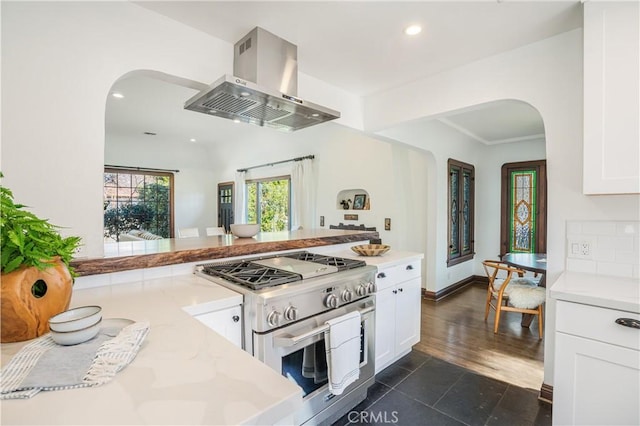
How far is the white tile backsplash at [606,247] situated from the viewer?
176cm

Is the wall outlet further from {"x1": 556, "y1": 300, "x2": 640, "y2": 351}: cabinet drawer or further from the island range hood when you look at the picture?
the island range hood

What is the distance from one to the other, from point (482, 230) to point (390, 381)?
160 inches

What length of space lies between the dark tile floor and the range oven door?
0.16 meters

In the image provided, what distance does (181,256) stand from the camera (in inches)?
68.6

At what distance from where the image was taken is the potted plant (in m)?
0.80

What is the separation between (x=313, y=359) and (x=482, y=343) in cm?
206

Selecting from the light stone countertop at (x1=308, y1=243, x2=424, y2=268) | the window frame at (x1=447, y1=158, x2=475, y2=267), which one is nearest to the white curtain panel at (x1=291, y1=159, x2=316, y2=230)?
the window frame at (x1=447, y1=158, x2=475, y2=267)

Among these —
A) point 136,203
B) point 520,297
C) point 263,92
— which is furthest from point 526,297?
Answer: point 136,203

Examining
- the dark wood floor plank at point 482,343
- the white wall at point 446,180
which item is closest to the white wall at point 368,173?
the white wall at point 446,180

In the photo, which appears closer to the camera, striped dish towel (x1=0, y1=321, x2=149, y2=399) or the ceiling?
striped dish towel (x1=0, y1=321, x2=149, y2=399)

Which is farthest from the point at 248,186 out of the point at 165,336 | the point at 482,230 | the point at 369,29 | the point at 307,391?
the point at 165,336

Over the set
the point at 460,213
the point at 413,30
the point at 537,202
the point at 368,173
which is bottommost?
the point at 460,213

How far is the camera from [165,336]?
933 millimetres

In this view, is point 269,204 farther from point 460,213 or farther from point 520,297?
point 520,297
